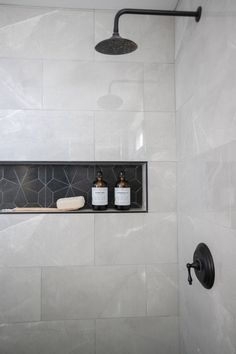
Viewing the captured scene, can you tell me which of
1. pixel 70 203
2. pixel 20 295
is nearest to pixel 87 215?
pixel 70 203

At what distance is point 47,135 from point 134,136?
0.43m

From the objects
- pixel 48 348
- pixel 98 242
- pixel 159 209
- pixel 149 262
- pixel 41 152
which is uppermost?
pixel 41 152

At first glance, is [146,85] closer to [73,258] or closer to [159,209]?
[159,209]

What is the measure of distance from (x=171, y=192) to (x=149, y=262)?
36 centimetres

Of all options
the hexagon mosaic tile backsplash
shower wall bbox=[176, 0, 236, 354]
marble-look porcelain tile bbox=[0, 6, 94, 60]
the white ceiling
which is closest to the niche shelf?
the hexagon mosaic tile backsplash

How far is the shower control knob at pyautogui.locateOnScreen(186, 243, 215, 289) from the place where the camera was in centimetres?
99

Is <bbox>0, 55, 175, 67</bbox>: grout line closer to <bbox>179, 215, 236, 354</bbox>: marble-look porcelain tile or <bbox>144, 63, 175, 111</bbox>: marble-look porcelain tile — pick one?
<bbox>144, 63, 175, 111</bbox>: marble-look porcelain tile

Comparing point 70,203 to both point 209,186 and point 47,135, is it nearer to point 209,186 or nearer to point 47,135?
point 47,135

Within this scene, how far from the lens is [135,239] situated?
56.3 inches

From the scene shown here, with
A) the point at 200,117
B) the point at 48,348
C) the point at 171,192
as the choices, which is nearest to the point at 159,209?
the point at 171,192

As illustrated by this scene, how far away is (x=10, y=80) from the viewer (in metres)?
1.41

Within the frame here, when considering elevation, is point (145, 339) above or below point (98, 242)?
below

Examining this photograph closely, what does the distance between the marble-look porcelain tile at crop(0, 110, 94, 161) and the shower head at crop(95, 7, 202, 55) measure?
36cm

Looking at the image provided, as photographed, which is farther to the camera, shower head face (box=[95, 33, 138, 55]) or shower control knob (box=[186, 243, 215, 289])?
shower head face (box=[95, 33, 138, 55])
